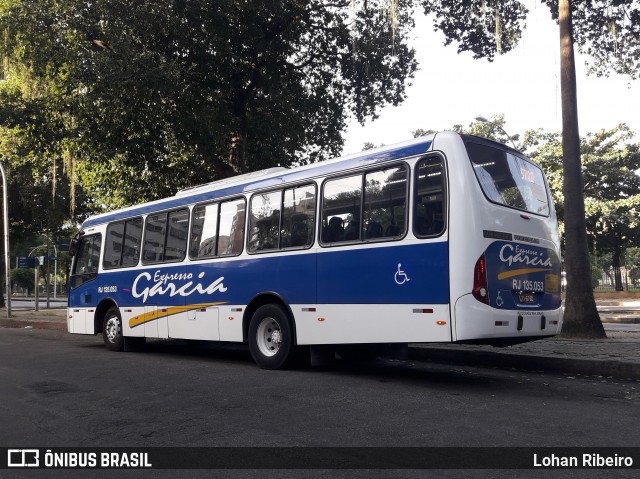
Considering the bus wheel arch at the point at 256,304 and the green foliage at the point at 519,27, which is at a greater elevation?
the green foliage at the point at 519,27

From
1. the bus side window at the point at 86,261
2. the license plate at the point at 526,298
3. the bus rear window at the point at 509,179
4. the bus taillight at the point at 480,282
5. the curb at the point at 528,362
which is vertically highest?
the bus rear window at the point at 509,179

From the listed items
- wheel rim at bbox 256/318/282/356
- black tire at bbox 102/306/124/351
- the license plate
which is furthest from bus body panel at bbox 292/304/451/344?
black tire at bbox 102/306/124/351

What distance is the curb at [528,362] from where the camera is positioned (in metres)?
7.89

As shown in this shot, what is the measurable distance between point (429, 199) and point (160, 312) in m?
6.30

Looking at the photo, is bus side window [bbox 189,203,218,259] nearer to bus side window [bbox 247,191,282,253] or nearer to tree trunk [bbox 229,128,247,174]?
bus side window [bbox 247,191,282,253]

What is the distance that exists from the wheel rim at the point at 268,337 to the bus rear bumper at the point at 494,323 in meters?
3.18

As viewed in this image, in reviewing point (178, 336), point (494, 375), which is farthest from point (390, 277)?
point (178, 336)

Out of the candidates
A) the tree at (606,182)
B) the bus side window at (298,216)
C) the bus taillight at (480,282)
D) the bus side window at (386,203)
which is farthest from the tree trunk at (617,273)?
the bus taillight at (480,282)

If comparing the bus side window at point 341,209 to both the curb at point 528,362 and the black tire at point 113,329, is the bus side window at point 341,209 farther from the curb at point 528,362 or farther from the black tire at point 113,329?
the black tire at point 113,329

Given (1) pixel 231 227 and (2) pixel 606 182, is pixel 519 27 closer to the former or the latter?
(1) pixel 231 227

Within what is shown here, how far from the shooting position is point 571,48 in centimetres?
1202

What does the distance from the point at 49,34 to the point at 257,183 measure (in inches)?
312

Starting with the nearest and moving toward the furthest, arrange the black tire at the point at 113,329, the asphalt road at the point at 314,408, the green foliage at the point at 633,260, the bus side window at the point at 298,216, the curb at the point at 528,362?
the asphalt road at the point at 314,408 < the curb at the point at 528,362 < the bus side window at the point at 298,216 < the black tire at the point at 113,329 < the green foliage at the point at 633,260

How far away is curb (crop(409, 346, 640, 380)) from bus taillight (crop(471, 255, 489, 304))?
2463 mm
